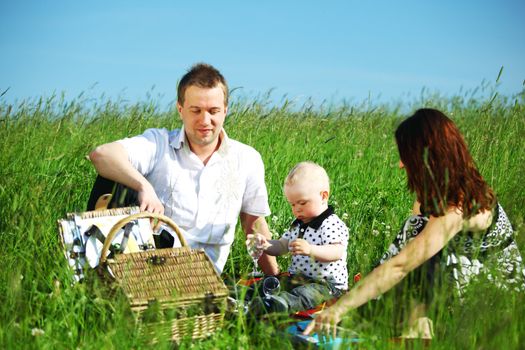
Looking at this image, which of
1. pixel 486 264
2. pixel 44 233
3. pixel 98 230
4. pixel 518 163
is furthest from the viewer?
pixel 518 163

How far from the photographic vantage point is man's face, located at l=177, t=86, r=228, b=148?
4.47 m

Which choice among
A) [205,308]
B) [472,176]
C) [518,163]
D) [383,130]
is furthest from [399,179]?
[205,308]

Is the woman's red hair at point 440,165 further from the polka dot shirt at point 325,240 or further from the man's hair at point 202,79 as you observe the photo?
the man's hair at point 202,79

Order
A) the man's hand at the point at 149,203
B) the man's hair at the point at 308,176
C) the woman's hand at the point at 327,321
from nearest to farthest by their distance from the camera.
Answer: the woman's hand at the point at 327,321 < the man's hand at the point at 149,203 < the man's hair at the point at 308,176

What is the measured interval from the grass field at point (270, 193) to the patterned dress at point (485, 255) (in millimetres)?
88

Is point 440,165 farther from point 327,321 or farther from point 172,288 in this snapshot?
point 172,288

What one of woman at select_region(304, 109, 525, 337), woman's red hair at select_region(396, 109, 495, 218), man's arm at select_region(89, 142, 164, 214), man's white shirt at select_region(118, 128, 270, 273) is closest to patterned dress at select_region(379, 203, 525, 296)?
woman at select_region(304, 109, 525, 337)

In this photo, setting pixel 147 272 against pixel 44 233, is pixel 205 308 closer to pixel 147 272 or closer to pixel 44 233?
pixel 147 272

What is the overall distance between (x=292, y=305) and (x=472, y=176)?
47.8 inches

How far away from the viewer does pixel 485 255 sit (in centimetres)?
375

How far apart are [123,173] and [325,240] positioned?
125 cm


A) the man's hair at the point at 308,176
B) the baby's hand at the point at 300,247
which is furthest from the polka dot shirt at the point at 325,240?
the baby's hand at the point at 300,247

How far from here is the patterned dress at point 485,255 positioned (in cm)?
355

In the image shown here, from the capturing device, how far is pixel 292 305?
160 inches
